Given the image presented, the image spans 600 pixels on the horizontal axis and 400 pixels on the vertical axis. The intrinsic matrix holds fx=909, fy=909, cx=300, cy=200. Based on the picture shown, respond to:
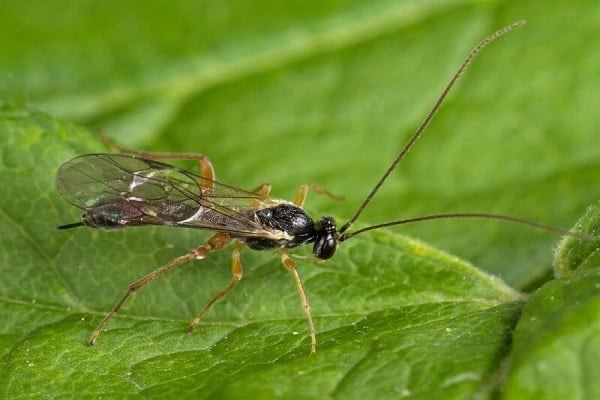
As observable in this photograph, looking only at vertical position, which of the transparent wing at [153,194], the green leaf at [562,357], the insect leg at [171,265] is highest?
the transparent wing at [153,194]

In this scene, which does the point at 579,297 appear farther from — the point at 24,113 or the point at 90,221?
the point at 24,113

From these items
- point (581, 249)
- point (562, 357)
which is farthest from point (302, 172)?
point (562, 357)

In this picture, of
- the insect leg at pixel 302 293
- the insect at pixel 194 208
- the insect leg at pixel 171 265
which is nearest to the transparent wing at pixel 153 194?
the insect at pixel 194 208

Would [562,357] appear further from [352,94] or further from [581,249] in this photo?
[352,94]

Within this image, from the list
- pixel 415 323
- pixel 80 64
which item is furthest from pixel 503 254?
pixel 80 64

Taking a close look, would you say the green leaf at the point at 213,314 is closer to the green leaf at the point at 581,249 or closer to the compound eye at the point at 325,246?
the compound eye at the point at 325,246
